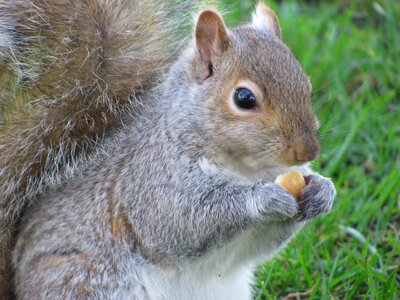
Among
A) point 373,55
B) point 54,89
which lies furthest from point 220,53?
point 373,55

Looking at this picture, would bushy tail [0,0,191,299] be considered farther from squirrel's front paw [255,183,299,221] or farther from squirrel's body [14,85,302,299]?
squirrel's front paw [255,183,299,221]

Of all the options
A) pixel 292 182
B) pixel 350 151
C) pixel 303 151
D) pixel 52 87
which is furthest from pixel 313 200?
pixel 350 151

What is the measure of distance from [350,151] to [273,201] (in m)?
1.01

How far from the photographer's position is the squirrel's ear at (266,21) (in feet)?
7.04

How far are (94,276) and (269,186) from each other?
465mm

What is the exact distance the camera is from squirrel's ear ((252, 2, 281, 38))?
7.04ft

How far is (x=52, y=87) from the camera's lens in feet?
6.91

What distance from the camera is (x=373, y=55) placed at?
3.29 meters

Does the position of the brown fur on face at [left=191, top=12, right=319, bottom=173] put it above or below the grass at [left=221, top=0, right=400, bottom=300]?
above

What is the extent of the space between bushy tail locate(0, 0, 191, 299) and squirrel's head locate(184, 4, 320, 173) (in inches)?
9.2

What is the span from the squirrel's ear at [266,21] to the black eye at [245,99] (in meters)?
0.29

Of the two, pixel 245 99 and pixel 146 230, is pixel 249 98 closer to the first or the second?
pixel 245 99

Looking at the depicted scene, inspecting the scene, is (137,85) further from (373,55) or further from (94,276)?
(373,55)

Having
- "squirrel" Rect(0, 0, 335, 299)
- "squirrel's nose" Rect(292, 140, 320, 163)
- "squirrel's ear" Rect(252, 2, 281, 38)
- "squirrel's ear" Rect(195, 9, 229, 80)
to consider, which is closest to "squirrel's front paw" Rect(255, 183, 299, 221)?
"squirrel" Rect(0, 0, 335, 299)
